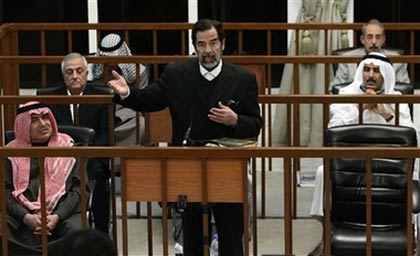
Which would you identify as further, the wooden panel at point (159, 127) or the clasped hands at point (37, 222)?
the wooden panel at point (159, 127)

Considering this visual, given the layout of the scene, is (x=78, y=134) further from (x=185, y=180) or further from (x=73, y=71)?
(x=185, y=180)

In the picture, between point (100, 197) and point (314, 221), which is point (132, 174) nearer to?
point (100, 197)

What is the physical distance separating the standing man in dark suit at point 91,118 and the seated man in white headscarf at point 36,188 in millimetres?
167

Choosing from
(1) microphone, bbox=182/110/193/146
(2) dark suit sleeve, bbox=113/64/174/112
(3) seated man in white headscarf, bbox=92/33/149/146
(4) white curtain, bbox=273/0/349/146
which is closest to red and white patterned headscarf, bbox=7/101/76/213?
(2) dark suit sleeve, bbox=113/64/174/112

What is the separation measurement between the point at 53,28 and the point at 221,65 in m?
3.38

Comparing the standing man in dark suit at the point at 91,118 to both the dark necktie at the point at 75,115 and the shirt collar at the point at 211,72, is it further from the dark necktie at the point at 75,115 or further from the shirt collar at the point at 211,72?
the shirt collar at the point at 211,72

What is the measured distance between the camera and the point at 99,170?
7.56 metres

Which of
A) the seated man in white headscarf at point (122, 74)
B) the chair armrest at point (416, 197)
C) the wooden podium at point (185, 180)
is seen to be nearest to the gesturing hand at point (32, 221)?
the wooden podium at point (185, 180)

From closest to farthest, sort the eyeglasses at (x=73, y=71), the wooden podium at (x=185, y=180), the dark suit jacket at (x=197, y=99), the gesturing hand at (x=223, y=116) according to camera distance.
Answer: the wooden podium at (x=185, y=180)
the gesturing hand at (x=223, y=116)
the dark suit jacket at (x=197, y=99)
the eyeglasses at (x=73, y=71)

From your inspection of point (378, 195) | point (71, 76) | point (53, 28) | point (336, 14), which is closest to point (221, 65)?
point (378, 195)

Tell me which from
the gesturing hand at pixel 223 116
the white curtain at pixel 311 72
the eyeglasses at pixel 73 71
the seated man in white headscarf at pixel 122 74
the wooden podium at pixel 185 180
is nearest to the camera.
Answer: the wooden podium at pixel 185 180

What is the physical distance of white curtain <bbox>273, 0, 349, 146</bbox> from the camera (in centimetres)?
1055

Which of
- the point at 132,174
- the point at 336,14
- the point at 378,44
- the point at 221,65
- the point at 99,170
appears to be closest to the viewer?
the point at 132,174

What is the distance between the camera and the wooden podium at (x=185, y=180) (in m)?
5.89
